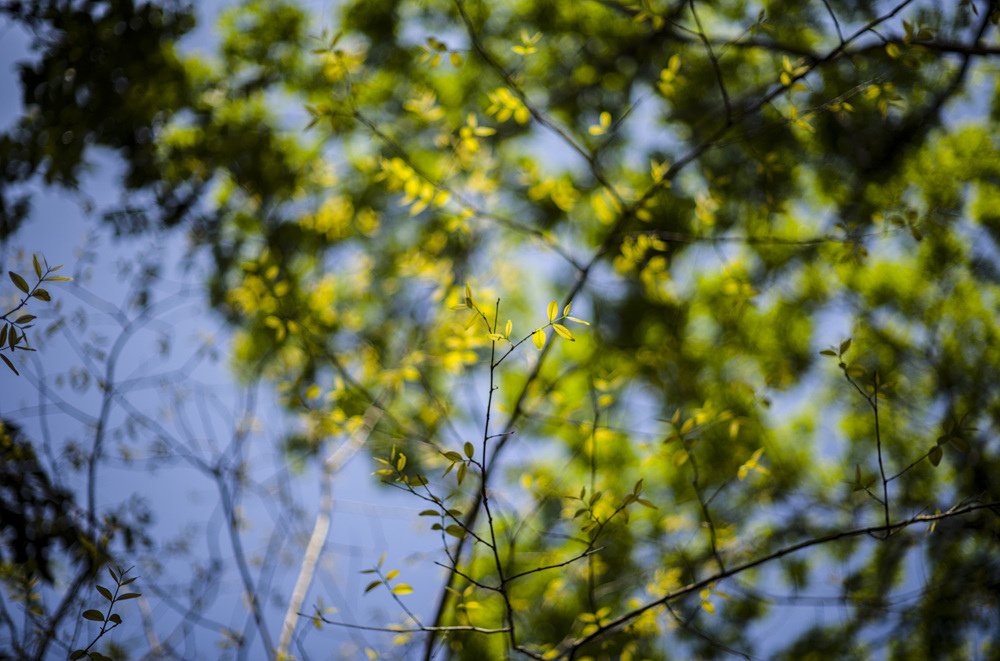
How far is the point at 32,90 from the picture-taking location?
1659 mm

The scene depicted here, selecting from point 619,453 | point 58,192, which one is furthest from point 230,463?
point 619,453

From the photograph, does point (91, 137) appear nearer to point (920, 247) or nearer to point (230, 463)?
point (230, 463)

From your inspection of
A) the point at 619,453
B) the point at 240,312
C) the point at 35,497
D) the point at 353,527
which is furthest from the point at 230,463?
the point at 353,527

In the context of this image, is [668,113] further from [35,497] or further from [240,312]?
[35,497]

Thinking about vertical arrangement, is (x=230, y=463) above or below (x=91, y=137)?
below

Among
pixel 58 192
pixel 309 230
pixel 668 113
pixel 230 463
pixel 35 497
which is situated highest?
pixel 668 113

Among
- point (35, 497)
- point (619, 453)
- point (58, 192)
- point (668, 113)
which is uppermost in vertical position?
point (668, 113)

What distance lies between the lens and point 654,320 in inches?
117

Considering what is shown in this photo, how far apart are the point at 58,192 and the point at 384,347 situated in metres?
1.50

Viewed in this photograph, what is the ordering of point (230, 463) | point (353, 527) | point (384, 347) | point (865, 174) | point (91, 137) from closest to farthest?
point (91, 137) → point (230, 463) → point (865, 174) → point (384, 347) → point (353, 527)

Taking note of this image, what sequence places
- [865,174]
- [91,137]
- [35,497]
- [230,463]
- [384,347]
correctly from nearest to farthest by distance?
[35,497] < [91,137] < [230,463] < [865,174] < [384,347]

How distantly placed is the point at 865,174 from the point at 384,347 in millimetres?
2388

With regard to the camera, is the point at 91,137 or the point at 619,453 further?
the point at 619,453

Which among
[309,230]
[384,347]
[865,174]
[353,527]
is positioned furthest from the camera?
[353,527]
